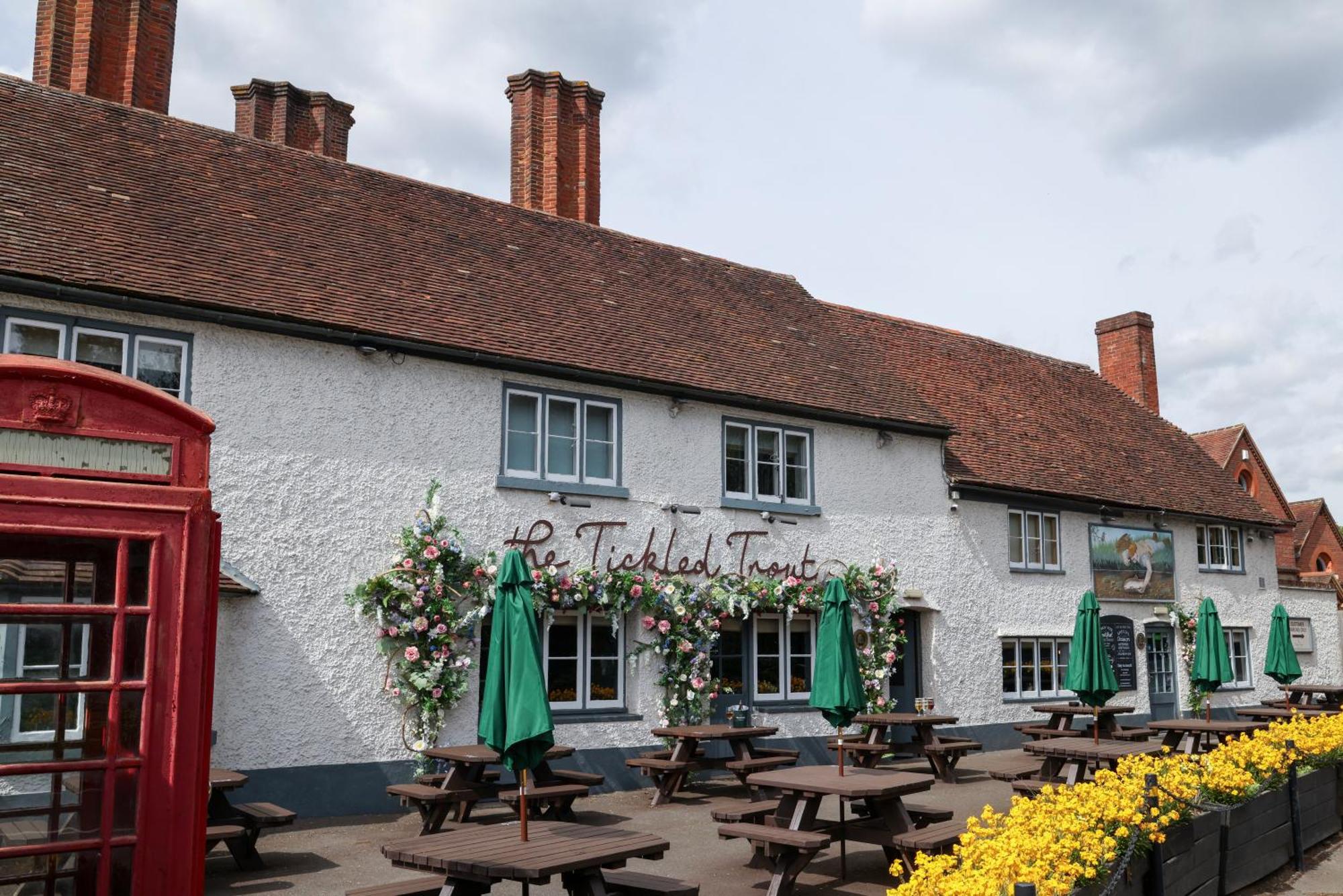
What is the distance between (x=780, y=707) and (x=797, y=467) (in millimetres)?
3667

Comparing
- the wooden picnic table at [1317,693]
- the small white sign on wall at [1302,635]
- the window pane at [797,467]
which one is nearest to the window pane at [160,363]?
the window pane at [797,467]

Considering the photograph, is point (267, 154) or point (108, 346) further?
point (267, 154)

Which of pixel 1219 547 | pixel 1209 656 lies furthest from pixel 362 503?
pixel 1219 547

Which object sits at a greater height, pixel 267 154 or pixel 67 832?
pixel 267 154

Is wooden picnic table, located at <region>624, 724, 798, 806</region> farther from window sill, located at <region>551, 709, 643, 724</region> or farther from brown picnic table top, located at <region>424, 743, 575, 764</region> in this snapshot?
brown picnic table top, located at <region>424, 743, 575, 764</region>

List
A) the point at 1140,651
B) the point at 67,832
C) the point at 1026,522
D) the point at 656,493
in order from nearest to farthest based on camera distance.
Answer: the point at 67,832, the point at 656,493, the point at 1026,522, the point at 1140,651

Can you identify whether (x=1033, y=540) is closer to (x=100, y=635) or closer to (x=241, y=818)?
(x=241, y=818)

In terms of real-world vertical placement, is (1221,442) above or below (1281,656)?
above

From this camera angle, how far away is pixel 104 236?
12438 millimetres

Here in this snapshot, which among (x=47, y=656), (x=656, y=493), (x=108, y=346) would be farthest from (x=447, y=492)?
(x=47, y=656)

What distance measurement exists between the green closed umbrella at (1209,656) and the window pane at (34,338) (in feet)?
51.8

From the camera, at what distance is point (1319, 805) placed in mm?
11242

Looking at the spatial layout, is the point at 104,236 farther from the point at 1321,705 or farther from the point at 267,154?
the point at 1321,705

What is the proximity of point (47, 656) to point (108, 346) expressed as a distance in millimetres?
7167
